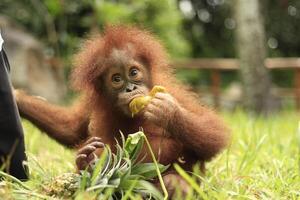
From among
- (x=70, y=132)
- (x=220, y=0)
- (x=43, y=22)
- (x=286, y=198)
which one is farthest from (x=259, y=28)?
(x=220, y=0)

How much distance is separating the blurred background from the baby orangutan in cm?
85

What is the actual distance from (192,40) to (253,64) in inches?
545

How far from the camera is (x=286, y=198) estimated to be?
2.72 meters

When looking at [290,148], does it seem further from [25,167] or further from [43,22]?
[43,22]

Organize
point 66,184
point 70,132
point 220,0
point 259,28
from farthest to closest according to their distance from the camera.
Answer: point 220,0
point 259,28
point 70,132
point 66,184

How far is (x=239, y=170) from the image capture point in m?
3.30

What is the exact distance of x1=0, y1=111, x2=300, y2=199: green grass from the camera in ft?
8.79

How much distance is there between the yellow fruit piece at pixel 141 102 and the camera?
2809 millimetres

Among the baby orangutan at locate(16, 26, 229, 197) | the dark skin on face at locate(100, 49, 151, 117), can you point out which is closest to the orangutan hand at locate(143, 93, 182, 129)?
the baby orangutan at locate(16, 26, 229, 197)

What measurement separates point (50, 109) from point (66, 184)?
126cm

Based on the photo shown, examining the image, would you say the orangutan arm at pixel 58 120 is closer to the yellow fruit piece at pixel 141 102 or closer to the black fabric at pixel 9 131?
the yellow fruit piece at pixel 141 102

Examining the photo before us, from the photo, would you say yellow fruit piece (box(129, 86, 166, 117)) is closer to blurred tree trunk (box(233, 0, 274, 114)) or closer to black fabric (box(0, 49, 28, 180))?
black fabric (box(0, 49, 28, 180))

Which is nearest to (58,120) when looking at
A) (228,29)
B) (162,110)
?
(162,110)

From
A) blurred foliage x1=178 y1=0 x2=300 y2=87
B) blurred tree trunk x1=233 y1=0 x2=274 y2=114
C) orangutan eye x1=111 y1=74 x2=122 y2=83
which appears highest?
orangutan eye x1=111 y1=74 x2=122 y2=83
